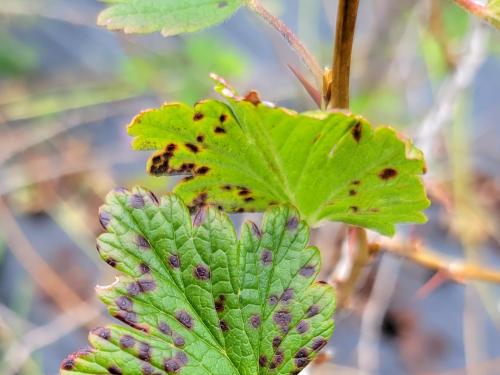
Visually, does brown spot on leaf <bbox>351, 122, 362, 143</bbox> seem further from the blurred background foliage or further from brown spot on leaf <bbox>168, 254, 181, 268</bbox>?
the blurred background foliage

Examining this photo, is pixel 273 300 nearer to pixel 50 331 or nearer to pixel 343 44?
pixel 343 44

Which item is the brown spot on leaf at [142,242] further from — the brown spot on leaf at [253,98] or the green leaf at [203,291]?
the brown spot on leaf at [253,98]

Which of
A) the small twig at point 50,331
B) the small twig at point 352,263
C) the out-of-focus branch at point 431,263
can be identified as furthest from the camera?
the small twig at point 50,331

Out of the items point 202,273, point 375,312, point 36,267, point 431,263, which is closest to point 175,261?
point 202,273

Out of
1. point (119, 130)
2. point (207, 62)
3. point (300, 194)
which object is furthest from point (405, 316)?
point (300, 194)

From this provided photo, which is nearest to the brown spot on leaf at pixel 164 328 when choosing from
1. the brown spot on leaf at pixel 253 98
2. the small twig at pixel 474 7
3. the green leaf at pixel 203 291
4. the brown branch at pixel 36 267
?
the green leaf at pixel 203 291

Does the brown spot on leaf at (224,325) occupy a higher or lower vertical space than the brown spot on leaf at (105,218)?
lower
